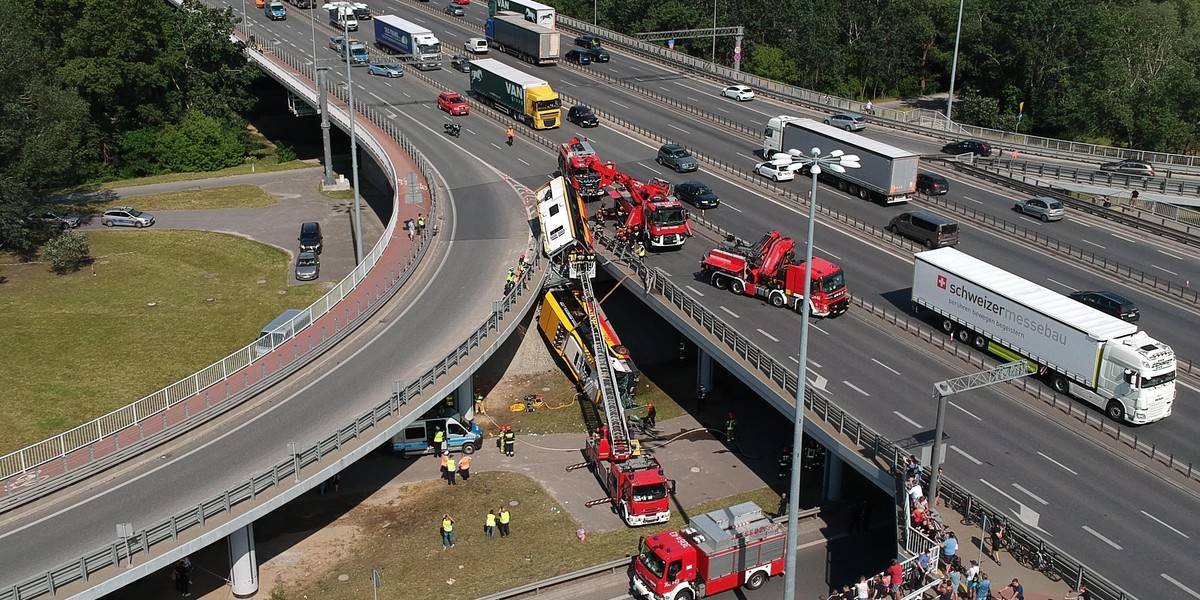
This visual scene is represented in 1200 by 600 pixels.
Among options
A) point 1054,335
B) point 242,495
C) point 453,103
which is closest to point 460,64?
point 453,103

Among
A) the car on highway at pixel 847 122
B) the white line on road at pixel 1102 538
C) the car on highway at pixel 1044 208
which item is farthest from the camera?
the car on highway at pixel 847 122

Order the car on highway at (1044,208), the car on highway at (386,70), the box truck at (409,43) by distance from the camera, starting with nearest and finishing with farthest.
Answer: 1. the car on highway at (1044,208)
2. the car on highway at (386,70)
3. the box truck at (409,43)

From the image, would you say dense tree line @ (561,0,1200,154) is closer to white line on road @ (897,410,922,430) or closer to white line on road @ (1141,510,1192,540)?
white line on road @ (897,410,922,430)

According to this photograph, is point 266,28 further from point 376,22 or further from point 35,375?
point 35,375

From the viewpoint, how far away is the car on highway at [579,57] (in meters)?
108

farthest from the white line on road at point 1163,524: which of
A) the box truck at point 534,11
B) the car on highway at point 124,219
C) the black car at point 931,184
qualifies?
the box truck at point 534,11

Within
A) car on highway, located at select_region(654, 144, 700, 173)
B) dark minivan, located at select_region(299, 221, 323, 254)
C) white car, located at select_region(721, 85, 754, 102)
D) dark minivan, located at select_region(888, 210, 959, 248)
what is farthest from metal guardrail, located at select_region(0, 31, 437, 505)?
white car, located at select_region(721, 85, 754, 102)

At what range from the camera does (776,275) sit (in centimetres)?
5062

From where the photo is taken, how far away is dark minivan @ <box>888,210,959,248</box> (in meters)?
58.3

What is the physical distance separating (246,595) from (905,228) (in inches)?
1574

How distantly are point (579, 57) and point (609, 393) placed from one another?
66795 mm

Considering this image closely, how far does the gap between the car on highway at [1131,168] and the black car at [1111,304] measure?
97.7 ft

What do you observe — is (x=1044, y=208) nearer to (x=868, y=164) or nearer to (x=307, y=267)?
(x=868, y=164)

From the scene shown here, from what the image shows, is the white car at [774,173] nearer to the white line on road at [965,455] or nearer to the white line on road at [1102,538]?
the white line on road at [965,455]
